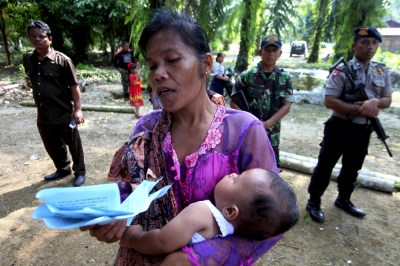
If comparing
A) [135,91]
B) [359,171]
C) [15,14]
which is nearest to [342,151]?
[359,171]

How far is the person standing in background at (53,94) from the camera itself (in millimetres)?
3420

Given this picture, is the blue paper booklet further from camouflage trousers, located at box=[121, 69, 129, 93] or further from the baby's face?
camouflage trousers, located at box=[121, 69, 129, 93]

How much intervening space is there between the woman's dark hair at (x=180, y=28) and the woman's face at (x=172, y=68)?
19mm

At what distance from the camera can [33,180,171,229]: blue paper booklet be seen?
0.75 metres

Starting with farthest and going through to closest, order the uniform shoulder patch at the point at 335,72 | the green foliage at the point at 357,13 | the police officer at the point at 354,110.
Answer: the green foliage at the point at 357,13, the uniform shoulder patch at the point at 335,72, the police officer at the point at 354,110

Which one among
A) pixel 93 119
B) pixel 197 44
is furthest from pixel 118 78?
pixel 197 44

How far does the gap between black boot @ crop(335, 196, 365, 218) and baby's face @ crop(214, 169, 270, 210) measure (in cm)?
278

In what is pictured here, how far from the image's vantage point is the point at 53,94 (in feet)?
11.7

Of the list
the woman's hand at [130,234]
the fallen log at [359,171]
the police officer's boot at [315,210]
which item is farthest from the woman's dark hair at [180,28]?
the fallen log at [359,171]

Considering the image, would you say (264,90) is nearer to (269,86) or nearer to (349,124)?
(269,86)

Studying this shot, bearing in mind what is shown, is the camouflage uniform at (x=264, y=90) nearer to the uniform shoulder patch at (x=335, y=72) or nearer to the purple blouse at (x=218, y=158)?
the uniform shoulder patch at (x=335, y=72)

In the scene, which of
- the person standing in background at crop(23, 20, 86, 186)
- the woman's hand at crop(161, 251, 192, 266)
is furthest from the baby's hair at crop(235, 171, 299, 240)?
the person standing in background at crop(23, 20, 86, 186)

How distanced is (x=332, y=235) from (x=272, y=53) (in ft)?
7.21

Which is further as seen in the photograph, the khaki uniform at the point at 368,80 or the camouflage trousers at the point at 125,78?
the camouflage trousers at the point at 125,78
